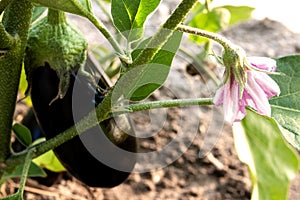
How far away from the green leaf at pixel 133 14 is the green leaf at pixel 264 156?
0.21 meters

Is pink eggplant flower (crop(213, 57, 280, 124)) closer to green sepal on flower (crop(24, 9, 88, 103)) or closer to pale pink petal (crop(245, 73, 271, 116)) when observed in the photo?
pale pink petal (crop(245, 73, 271, 116))

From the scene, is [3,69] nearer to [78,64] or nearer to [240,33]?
[78,64]

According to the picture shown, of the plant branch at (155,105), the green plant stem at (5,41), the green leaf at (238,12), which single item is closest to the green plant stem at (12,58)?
the green plant stem at (5,41)

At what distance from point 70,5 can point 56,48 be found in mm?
136

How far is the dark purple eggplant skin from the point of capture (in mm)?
713

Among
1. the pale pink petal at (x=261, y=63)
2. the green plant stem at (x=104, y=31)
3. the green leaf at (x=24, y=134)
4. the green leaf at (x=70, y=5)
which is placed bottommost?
the green leaf at (x=24, y=134)

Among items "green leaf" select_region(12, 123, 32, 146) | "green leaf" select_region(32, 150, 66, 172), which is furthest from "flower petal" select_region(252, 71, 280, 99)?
"green leaf" select_region(32, 150, 66, 172)

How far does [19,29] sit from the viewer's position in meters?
0.64

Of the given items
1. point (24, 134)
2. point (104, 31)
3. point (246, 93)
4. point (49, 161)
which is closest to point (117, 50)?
point (104, 31)

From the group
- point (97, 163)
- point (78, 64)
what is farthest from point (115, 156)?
point (78, 64)

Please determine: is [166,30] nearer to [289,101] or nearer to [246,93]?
[246,93]

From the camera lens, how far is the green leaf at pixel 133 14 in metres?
0.58

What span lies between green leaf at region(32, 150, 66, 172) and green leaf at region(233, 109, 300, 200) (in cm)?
35

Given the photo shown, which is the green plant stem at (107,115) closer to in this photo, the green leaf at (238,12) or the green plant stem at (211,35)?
the green plant stem at (211,35)
